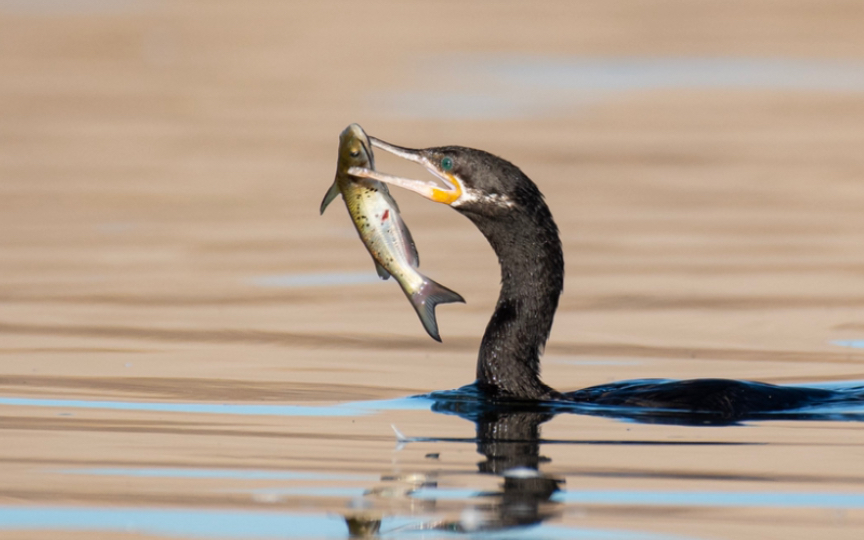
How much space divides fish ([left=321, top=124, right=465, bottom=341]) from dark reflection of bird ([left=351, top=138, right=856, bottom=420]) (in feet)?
0.29

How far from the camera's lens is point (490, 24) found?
30297 millimetres

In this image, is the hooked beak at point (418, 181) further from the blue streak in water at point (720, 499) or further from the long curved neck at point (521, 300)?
the blue streak in water at point (720, 499)

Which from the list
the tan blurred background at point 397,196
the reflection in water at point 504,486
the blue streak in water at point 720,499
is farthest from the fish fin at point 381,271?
the blue streak in water at point 720,499

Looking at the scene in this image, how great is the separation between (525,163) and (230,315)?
6230mm

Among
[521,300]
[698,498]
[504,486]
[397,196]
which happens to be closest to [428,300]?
[521,300]

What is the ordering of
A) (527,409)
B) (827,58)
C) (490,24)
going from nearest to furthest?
(527,409) < (827,58) < (490,24)

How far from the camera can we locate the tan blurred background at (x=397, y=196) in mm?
8250

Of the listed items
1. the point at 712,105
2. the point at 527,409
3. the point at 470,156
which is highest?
the point at 712,105

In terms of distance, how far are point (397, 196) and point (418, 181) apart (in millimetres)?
7518

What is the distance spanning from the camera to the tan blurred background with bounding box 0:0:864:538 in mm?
8250

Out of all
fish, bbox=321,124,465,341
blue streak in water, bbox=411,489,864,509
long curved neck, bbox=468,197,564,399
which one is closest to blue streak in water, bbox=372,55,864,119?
long curved neck, bbox=468,197,564,399

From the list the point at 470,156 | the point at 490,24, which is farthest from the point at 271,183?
the point at 490,24

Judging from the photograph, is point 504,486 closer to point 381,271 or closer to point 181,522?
point 181,522

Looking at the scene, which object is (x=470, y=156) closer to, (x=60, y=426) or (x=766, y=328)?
(x=60, y=426)
